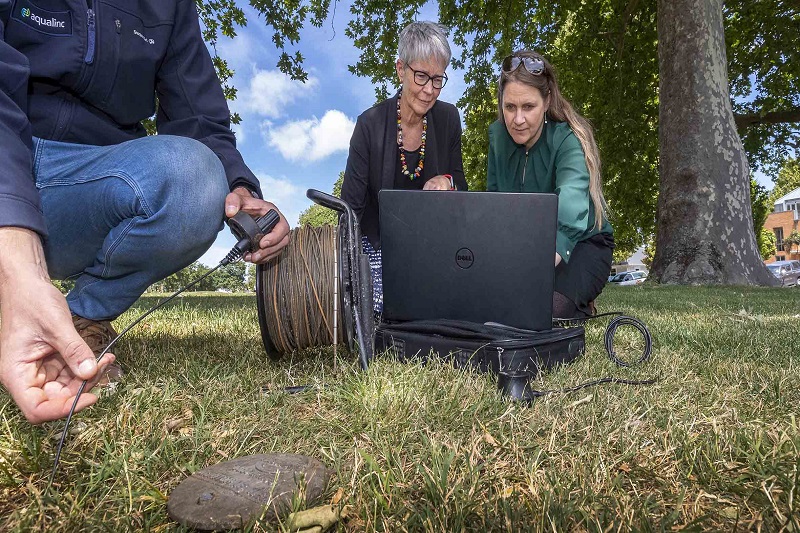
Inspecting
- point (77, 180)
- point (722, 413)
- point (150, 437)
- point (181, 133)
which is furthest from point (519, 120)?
point (150, 437)

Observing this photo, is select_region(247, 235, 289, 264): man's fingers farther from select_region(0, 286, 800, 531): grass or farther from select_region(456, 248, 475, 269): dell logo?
select_region(456, 248, 475, 269): dell logo

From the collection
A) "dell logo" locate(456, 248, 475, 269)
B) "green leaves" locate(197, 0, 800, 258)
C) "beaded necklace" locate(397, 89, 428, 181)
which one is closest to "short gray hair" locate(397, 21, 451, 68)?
"beaded necklace" locate(397, 89, 428, 181)

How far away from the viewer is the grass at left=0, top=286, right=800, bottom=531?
1167 mm

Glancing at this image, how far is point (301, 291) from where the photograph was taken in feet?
7.60

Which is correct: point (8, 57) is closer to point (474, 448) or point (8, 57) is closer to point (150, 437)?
point (150, 437)

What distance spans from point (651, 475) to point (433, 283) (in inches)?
54.1

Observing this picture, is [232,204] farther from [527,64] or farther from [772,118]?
[772,118]

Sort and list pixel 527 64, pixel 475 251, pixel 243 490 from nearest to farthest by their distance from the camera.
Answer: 1. pixel 243 490
2. pixel 475 251
3. pixel 527 64

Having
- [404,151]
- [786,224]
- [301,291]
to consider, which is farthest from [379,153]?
[786,224]

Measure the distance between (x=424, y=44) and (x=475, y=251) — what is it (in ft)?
5.23

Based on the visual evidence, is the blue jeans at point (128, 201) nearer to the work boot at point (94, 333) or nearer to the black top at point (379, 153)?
the work boot at point (94, 333)

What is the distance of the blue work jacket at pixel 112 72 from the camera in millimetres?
1950

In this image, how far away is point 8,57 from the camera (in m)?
1.53

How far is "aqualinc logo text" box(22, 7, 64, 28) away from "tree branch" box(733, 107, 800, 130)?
15746mm
